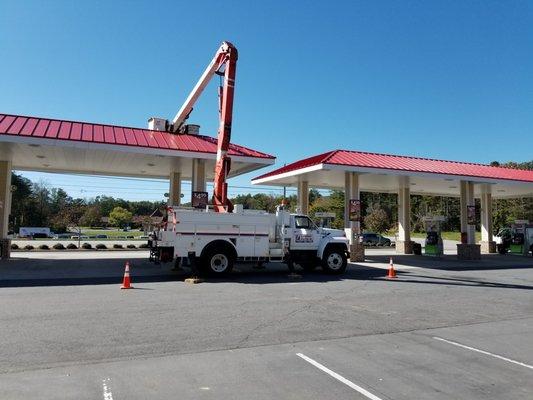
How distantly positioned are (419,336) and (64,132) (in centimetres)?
1599

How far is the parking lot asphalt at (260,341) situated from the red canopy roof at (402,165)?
10.2 meters

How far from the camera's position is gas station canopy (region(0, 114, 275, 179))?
59.1ft

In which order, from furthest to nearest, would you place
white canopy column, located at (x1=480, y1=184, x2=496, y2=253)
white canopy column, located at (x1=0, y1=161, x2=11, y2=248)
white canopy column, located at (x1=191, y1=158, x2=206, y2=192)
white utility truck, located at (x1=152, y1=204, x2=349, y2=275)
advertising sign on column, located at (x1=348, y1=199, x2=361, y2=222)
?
white canopy column, located at (x1=480, y1=184, x2=496, y2=253) → advertising sign on column, located at (x1=348, y1=199, x2=361, y2=222) → white canopy column, located at (x1=0, y1=161, x2=11, y2=248) → white canopy column, located at (x1=191, y1=158, x2=206, y2=192) → white utility truck, located at (x1=152, y1=204, x2=349, y2=275)

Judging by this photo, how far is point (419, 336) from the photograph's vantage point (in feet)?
26.2

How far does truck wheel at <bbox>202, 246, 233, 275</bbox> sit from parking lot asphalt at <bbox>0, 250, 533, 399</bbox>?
5.26ft

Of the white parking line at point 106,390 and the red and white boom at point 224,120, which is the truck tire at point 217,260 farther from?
the white parking line at point 106,390

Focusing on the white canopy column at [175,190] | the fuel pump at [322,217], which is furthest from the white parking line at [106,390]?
the white canopy column at [175,190]

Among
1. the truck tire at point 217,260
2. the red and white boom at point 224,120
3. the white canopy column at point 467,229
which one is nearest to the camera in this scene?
the truck tire at point 217,260

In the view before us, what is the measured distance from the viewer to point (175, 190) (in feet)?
81.6

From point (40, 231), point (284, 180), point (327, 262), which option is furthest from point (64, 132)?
point (40, 231)

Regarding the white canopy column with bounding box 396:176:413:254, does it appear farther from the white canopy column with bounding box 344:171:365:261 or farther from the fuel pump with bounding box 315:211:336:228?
the fuel pump with bounding box 315:211:336:228

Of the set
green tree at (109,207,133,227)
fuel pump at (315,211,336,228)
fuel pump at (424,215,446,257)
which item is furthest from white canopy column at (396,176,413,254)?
green tree at (109,207,133,227)

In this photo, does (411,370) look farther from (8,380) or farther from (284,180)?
(284,180)

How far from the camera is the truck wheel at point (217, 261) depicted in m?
15.6
